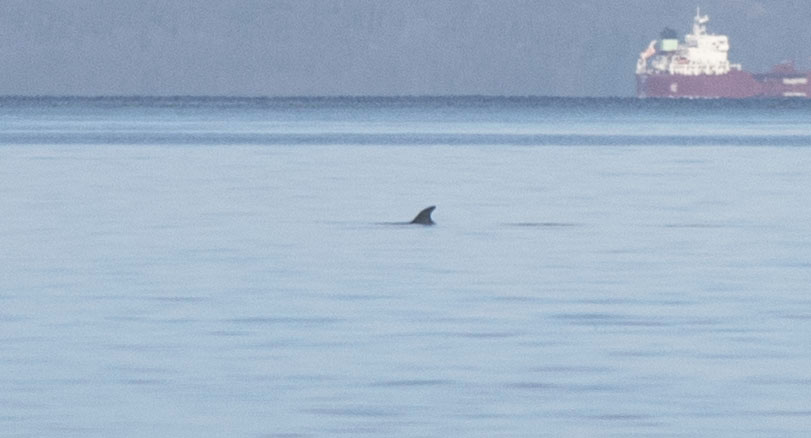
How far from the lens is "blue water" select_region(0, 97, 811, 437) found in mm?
12258

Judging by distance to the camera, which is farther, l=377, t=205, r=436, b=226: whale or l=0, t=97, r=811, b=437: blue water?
l=377, t=205, r=436, b=226: whale

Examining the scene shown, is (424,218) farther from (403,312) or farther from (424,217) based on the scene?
(403,312)

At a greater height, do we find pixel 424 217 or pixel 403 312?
pixel 424 217

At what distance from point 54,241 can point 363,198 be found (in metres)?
11.6

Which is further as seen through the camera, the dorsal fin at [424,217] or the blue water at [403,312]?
the dorsal fin at [424,217]

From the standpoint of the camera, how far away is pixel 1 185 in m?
39.6

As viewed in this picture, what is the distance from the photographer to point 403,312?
1748cm

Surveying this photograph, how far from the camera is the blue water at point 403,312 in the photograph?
12.3 m

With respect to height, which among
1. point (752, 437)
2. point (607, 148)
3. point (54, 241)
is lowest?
point (752, 437)

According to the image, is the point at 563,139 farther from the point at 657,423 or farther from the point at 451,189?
the point at 657,423

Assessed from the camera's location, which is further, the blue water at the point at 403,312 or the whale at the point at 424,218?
the whale at the point at 424,218

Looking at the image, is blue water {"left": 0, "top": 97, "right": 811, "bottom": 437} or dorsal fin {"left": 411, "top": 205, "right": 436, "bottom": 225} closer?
blue water {"left": 0, "top": 97, "right": 811, "bottom": 437}

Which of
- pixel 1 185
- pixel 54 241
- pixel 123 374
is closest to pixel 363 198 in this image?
pixel 1 185

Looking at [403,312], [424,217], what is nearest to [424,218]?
[424,217]
